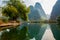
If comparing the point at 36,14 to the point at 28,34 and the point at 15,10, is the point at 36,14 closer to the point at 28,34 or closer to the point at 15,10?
the point at 15,10

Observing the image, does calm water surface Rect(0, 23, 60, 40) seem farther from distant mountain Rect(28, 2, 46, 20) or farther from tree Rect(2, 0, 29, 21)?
distant mountain Rect(28, 2, 46, 20)

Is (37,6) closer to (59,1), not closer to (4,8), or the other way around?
(59,1)

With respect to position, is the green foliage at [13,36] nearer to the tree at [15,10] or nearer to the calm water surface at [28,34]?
the calm water surface at [28,34]

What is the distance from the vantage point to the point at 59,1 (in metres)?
40.7

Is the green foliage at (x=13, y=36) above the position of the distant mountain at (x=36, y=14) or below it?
above

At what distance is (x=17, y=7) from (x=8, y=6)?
1066mm

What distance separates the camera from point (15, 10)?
16828 millimetres

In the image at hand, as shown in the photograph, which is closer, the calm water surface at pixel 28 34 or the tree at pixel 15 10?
the calm water surface at pixel 28 34

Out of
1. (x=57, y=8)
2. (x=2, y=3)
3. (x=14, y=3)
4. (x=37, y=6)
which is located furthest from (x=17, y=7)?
(x=37, y=6)

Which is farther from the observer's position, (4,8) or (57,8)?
(57,8)

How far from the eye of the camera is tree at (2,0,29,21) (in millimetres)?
16727

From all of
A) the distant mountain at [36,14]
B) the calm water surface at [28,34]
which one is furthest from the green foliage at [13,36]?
the distant mountain at [36,14]

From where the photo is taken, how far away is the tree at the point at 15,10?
16727 mm

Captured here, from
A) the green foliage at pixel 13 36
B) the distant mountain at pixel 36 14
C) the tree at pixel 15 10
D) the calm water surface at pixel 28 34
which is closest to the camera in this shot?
the green foliage at pixel 13 36
